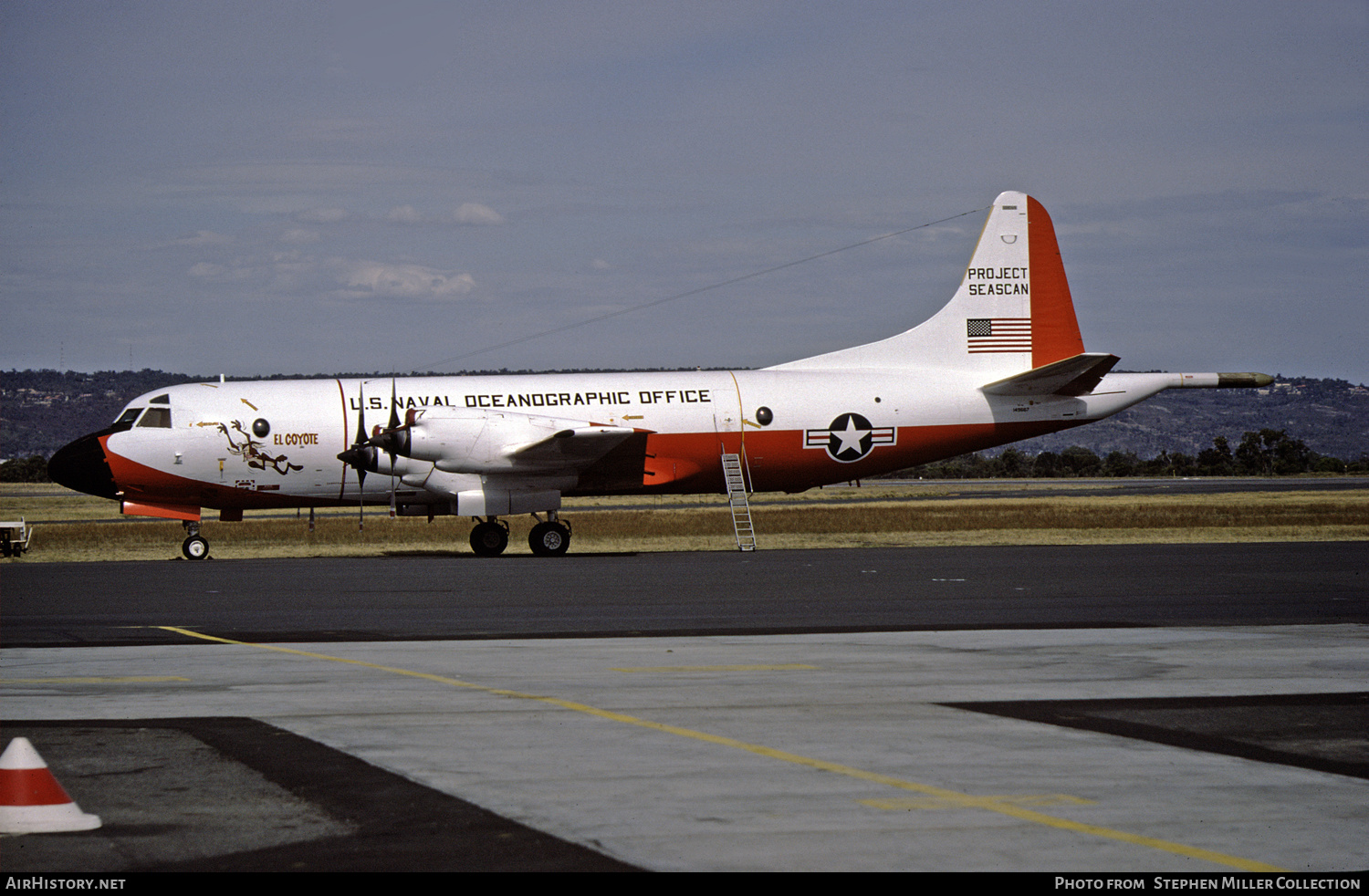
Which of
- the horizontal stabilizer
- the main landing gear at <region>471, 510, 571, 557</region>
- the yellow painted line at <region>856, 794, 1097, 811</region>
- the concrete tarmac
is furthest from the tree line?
the yellow painted line at <region>856, 794, 1097, 811</region>

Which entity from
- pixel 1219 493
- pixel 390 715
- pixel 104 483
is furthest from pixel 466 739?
pixel 1219 493

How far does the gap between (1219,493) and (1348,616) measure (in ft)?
167

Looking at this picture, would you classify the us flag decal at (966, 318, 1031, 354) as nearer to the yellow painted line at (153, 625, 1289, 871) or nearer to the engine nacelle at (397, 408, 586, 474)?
the engine nacelle at (397, 408, 586, 474)

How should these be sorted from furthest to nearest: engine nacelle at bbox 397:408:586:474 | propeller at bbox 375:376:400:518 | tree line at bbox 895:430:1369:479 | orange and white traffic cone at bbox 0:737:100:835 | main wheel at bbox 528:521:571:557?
tree line at bbox 895:430:1369:479 < main wheel at bbox 528:521:571:557 < propeller at bbox 375:376:400:518 < engine nacelle at bbox 397:408:586:474 < orange and white traffic cone at bbox 0:737:100:835

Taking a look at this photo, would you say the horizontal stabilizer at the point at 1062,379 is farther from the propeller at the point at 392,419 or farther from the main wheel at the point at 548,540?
the propeller at the point at 392,419

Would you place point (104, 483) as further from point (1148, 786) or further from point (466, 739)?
point (1148, 786)

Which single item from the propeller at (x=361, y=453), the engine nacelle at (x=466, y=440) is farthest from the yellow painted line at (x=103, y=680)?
the propeller at (x=361, y=453)

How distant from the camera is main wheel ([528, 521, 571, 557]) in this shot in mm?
30891

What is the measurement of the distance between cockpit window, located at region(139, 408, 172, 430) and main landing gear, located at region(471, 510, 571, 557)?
7.67 metres

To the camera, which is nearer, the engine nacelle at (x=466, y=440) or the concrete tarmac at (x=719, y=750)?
Result: the concrete tarmac at (x=719, y=750)

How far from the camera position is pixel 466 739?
9156 mm

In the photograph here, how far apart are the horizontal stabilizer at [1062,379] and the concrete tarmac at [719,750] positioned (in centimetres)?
1818

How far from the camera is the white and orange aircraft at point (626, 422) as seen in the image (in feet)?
101

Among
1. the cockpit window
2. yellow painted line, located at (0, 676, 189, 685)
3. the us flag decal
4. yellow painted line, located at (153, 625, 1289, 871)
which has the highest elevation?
the us flag decal
